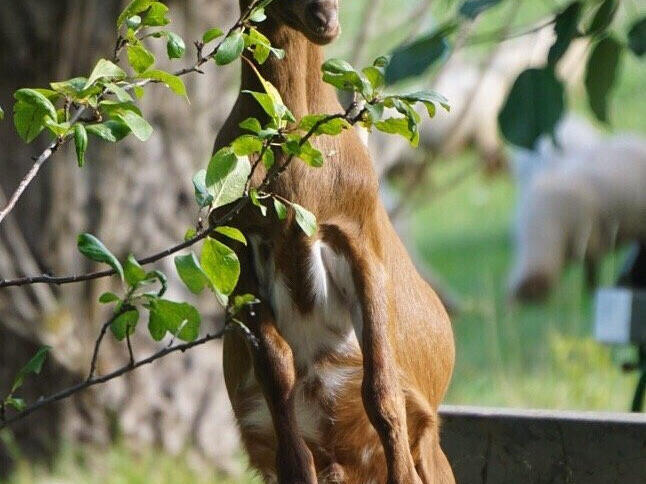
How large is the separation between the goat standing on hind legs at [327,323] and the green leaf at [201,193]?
47 cm

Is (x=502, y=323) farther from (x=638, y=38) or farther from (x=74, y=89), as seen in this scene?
(x=74, y=89)

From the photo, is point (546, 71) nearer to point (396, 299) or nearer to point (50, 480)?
point (396, 299)

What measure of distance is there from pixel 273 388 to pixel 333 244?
0.28 m

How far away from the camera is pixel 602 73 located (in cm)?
286

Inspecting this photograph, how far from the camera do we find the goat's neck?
226cm

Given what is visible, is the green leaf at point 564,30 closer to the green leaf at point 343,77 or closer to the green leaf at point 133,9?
the green leaf at point 343,77

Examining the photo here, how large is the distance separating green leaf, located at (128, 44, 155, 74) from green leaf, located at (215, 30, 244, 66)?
0.33 ft

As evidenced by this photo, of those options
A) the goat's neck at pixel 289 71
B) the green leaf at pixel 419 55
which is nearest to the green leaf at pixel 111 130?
the goat's neck at pixel 289 71

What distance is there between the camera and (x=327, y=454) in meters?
2.58

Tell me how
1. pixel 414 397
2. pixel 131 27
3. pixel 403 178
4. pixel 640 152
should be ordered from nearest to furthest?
pixel 131 27 < pixel 414 397 < pixel 640 152 < pixel 403 178

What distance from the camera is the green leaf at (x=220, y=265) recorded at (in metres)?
1.65

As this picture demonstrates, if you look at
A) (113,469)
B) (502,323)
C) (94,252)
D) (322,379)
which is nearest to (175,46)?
(94,252)

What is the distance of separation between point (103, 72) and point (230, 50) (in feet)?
0.52

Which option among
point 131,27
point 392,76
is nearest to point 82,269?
point 392,76
